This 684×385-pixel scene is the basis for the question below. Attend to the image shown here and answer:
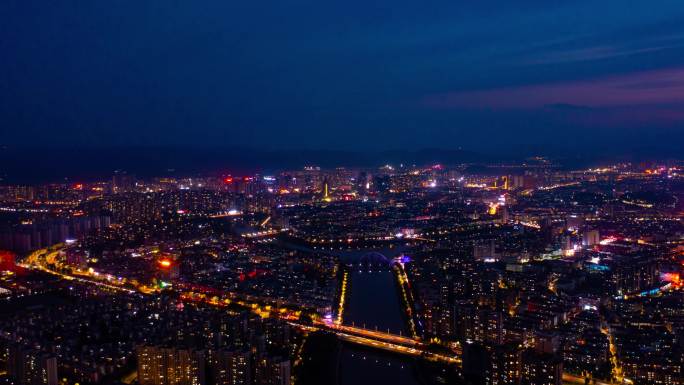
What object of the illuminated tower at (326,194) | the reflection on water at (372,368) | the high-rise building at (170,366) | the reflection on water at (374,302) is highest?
the illuminated tower at (326,194)

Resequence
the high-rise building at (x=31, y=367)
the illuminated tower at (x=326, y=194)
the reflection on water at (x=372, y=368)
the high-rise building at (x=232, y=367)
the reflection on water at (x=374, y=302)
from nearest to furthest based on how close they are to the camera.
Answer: the high-rise building at (x=232, y=367), the high-rise building at (x=31, y=367), the reflection on water at (x=372, y=368), the reflection on water at (x=374, y=302), the illuminated tower at (x=326, y=194)

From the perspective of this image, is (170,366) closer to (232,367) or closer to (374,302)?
(232,367)

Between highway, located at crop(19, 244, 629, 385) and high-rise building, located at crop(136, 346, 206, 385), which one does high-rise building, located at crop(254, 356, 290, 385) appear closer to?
high-rise building, located at crop(136, 346, 206, 385)

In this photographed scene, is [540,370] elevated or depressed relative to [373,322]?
elevated

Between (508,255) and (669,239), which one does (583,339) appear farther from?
(669,239)

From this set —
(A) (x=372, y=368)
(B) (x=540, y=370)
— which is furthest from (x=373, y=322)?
(B) (x=540, y=370)

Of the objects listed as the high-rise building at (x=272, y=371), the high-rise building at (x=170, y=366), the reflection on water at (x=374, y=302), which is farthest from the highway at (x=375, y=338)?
the high-rise building at (x=170, y=366)

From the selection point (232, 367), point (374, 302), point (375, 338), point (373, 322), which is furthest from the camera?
point (374, 302)

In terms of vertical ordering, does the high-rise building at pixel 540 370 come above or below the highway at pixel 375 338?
above

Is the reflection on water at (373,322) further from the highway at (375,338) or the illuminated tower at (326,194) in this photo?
the illuminated tower at (326,194)

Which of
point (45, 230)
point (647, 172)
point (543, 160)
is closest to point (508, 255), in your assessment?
point (45, 230)

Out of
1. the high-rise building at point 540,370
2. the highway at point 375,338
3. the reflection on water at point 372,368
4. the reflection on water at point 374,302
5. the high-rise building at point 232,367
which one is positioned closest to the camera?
the high-rise building at point 540,370

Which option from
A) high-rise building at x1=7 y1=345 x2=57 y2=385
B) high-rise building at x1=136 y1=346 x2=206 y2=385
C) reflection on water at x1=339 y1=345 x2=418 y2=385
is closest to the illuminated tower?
reflection on water at x1=339 y1=345 x2=418 y2=385
